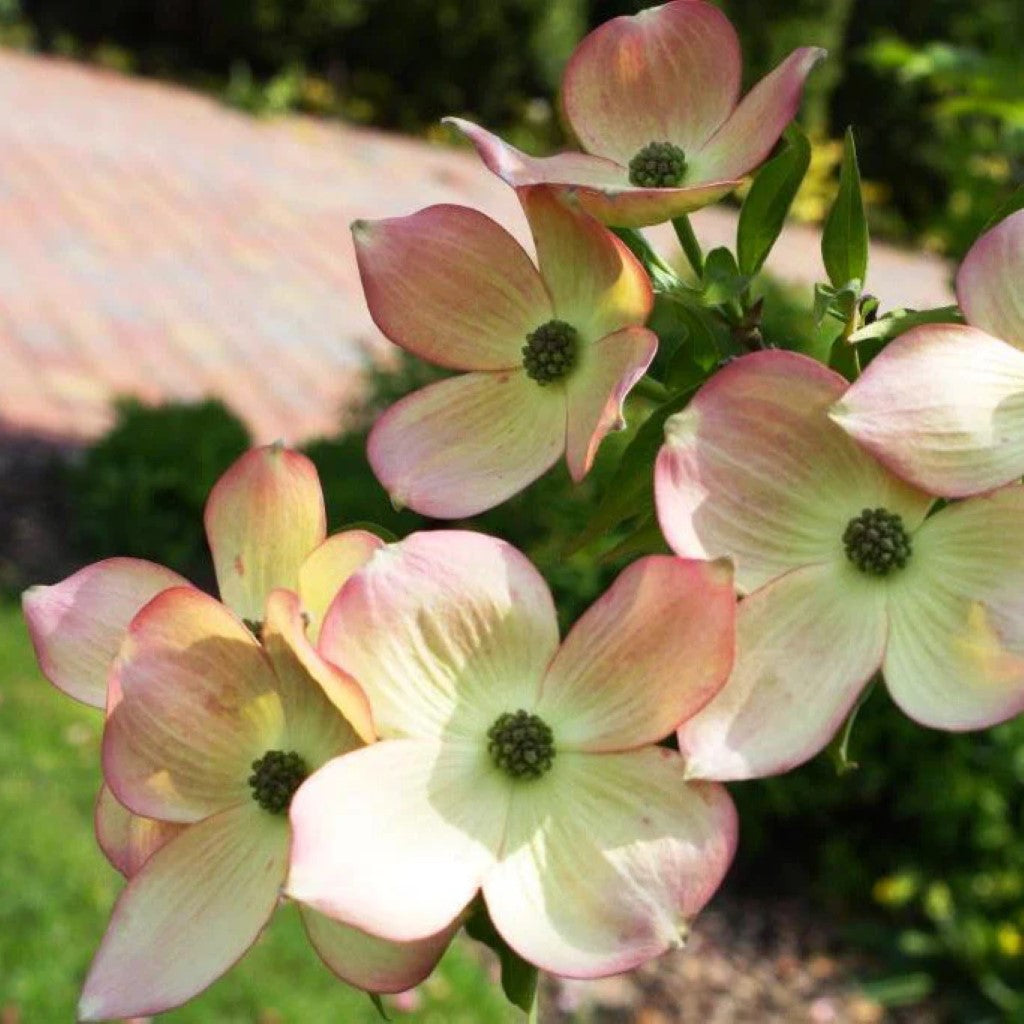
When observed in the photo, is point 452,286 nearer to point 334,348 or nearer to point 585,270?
point 585,270

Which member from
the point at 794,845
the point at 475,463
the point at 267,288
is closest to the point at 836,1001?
the point at 794,845

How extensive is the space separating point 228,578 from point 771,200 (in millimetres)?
260

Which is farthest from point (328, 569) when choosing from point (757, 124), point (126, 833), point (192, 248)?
point (192, 248)

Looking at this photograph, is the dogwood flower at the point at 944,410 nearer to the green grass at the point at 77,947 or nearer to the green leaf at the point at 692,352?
the green leaf at the point at 692,352

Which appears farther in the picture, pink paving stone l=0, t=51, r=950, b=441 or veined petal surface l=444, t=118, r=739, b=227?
pink paving stone l=0, t=51, r=950, b=441

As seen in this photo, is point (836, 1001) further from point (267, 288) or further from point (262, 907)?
point (267, 288)

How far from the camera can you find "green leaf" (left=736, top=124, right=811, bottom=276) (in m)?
0.62

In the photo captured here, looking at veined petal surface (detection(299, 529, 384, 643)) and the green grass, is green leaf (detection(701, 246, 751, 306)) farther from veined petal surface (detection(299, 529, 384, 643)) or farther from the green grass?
the green grass

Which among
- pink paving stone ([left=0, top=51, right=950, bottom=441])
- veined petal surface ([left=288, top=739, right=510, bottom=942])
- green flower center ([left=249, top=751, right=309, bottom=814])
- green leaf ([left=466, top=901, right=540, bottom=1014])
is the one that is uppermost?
veined petal surface ([left=288, top=739, right=510, bottom=942])

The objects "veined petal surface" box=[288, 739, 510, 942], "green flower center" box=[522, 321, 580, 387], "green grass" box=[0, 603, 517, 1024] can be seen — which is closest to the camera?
"veined petal surface" box=[288, 739, 510, 942]

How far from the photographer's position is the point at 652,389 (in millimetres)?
594

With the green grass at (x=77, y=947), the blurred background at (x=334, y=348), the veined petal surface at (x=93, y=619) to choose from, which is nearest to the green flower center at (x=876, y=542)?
the blurred background at (x=334, y=348)

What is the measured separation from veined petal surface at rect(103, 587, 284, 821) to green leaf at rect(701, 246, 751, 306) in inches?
8.3

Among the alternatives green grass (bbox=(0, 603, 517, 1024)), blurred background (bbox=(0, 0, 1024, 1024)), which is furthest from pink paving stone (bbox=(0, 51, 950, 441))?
green grass (bbox=(0, 603, 517, 1024))
